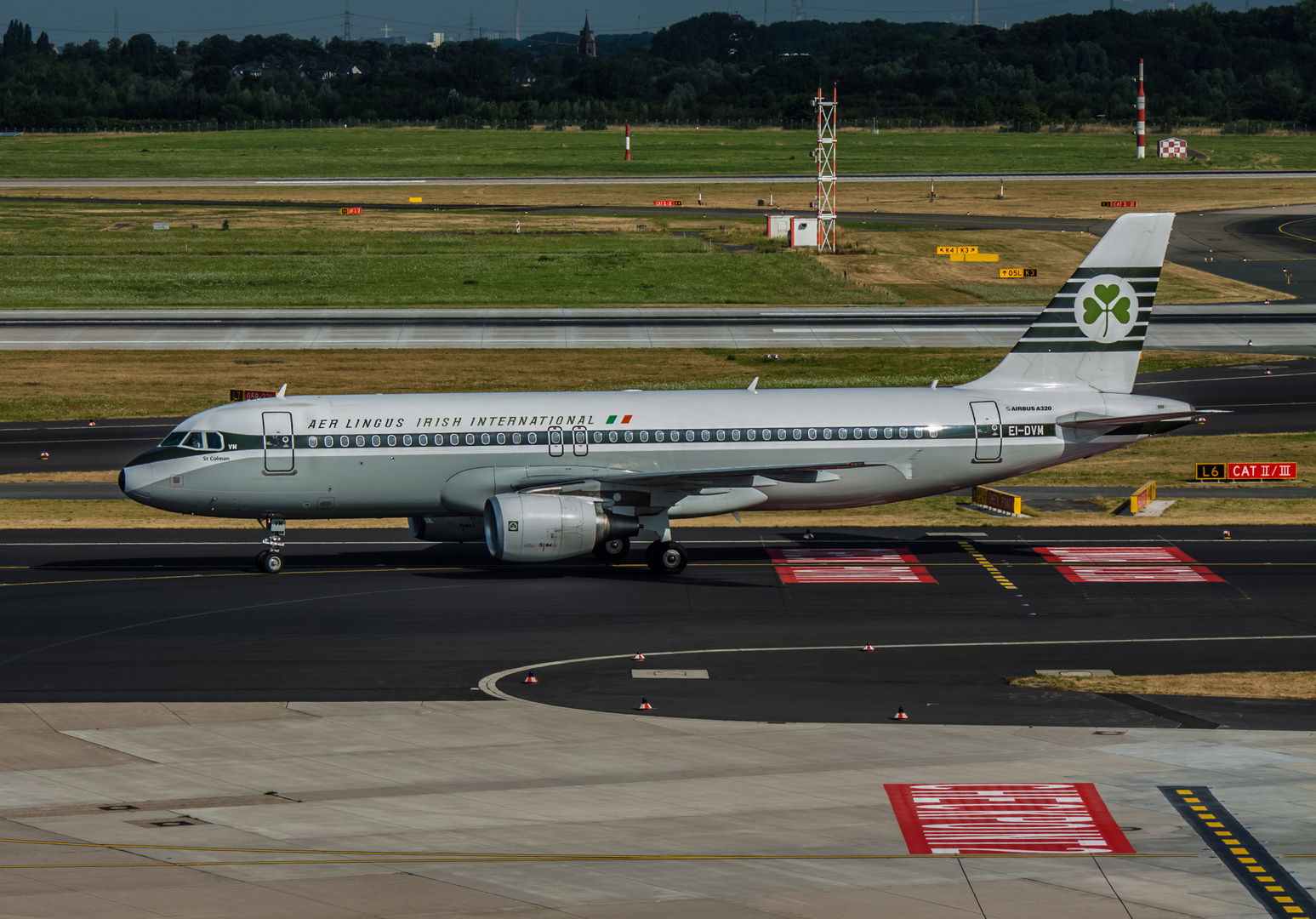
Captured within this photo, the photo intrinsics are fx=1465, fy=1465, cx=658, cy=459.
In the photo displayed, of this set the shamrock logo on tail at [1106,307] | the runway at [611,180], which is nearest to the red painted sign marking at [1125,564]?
the shamrock logo on tail at [1106,307]

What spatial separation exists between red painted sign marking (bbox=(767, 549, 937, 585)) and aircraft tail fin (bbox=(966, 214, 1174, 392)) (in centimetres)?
579

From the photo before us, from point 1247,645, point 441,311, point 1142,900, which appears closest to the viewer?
point 1142,900

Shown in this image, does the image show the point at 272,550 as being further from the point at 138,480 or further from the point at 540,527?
the point at 540,527

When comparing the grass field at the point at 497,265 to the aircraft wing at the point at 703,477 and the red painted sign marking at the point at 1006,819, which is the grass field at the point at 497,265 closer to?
the aircraft wing at the point at 703,477

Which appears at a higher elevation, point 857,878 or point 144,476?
point 144,476

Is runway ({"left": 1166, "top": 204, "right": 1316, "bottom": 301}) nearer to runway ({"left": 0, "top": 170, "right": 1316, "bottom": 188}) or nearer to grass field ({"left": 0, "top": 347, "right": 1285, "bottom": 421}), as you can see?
runway ({"left": 0, "top": 170, "right": 1316, "bottom": 188})

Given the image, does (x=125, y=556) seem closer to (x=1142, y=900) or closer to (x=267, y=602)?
(x=267, y=602)

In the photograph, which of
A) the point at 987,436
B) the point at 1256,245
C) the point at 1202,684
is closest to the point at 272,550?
the point at 987,436

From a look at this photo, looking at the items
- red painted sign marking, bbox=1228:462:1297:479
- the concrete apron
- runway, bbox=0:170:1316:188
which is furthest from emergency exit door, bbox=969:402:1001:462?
runway, bbox=0:170:1316:188

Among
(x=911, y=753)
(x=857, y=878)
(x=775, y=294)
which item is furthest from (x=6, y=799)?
(x=775, y=294)

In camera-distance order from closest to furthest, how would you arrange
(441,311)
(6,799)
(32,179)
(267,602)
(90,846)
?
(90,846) → (6,799) → (267,602) → (441,311) → (32,179)

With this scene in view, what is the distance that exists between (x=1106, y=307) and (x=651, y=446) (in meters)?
14.1

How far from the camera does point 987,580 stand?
1561 inches

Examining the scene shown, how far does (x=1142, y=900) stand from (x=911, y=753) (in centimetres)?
687
